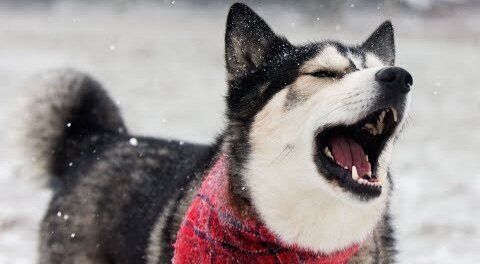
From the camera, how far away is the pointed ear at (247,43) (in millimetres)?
3248

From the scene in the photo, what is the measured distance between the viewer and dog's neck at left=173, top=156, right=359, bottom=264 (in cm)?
292

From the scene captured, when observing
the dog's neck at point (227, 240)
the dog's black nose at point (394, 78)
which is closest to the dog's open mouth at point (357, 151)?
the dog's black nose at point (394, 78)

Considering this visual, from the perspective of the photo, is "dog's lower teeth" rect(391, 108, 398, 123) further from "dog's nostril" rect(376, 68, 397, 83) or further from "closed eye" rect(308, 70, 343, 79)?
"closed eye" rect(308, 70, 343, 79)

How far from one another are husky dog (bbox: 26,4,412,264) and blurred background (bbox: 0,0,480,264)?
0.43 m

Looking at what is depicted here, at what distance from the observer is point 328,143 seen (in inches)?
115

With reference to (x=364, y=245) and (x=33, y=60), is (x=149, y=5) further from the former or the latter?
(x=364, y=245)

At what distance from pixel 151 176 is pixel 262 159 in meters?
1.06

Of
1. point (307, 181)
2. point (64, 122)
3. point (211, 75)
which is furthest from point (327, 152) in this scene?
point (211, 75)

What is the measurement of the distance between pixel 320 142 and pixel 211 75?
1088cm

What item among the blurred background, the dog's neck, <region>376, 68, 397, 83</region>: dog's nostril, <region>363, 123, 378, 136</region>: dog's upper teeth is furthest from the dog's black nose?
the blurred background

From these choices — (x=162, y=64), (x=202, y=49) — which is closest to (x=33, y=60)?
(x=162, y=64)

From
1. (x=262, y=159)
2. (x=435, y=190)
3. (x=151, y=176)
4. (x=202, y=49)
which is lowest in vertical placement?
(x=202, y=49)

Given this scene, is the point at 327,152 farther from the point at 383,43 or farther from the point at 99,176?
the point at 99,176

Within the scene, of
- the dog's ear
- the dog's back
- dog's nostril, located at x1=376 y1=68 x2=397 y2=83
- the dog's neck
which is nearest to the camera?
dog's nostril, located at x1=376 y1=68 x2=397 y2=83
